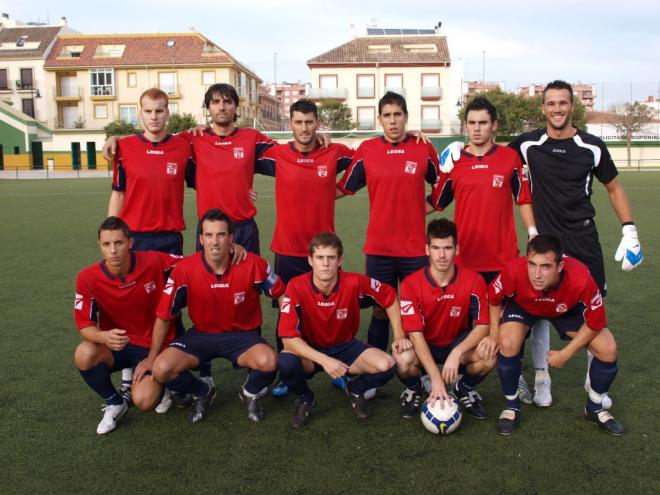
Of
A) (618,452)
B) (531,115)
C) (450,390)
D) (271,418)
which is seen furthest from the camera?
(531,115)

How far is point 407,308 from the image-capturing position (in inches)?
142

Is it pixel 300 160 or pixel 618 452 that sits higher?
pixel 300 160

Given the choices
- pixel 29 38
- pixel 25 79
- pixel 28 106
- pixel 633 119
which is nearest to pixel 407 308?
pixel 633 119

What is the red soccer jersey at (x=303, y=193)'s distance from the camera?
420cm

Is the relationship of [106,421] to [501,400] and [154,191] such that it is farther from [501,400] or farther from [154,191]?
[501,400]

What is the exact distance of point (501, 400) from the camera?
12.4 ft

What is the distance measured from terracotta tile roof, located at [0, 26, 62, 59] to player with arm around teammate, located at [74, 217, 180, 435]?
1910 inches

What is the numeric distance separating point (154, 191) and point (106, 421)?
5.11 ft

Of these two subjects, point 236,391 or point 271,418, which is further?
point 236,391

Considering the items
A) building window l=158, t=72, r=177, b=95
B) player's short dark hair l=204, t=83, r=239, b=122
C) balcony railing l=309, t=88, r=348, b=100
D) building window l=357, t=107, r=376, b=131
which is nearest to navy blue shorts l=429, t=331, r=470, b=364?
player's short dark hair l=204, t=83, r=239, b=122

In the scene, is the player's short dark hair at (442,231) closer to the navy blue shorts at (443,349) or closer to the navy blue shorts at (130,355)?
the navy blue shorts at (443,349)

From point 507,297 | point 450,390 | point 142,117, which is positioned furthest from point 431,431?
point 142,117

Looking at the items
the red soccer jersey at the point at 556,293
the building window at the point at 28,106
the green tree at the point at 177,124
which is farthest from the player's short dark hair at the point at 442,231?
the building window at the point at 28,106

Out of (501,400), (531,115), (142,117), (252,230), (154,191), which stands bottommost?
(501,400)
